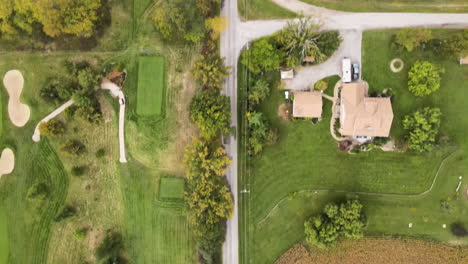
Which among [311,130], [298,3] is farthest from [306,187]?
[298,3]

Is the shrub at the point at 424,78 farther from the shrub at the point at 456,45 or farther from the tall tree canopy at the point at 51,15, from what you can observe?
the tall tree canopy at the point at 51,15

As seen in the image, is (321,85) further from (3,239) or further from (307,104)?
(3,239)

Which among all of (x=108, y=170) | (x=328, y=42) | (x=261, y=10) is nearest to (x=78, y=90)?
(x=108, y=170)

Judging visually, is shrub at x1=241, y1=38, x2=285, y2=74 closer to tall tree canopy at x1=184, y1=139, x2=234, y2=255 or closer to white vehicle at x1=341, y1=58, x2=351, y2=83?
white vehicle at x1=341, y1=58, x2=351, y2=83

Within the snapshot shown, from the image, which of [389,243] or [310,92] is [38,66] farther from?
[389,243]

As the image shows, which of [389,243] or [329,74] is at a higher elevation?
[329,74]

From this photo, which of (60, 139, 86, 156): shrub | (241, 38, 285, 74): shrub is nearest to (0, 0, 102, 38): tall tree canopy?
(60, 139, 86, 156): shrub
